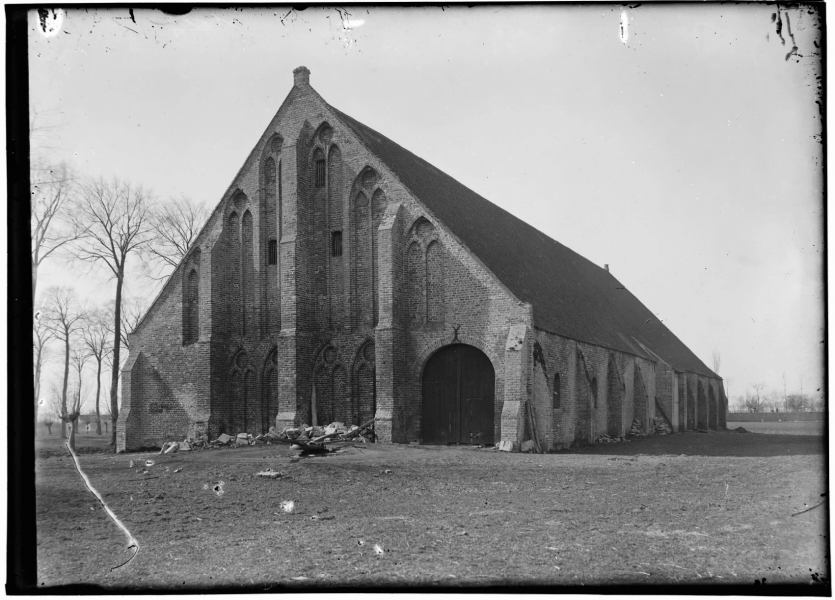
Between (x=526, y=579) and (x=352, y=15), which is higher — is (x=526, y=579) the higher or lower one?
the lower one

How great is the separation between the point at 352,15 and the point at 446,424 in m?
14.5

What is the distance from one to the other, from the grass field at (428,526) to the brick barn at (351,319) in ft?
19.9

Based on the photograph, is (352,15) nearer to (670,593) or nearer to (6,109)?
(6,109)

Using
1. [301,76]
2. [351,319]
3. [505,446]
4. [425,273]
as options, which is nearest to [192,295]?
[351,319]

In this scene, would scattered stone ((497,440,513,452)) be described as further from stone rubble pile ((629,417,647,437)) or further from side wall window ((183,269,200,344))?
stone rubble pile ((629,417,647,437))

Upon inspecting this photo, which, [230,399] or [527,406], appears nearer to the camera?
[527,406]

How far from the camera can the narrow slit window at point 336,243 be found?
25.4m

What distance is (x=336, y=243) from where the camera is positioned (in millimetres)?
25516

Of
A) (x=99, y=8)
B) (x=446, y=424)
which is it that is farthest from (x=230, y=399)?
(x=99, y=8)

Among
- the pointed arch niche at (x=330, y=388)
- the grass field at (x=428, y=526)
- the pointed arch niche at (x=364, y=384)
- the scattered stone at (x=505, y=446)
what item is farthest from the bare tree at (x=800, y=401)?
the pointed arch niche at (x=330, y=388)

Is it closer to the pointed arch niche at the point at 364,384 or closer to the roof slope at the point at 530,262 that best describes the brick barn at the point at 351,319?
the pointed arch niche at the point at 364,384

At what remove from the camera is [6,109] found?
10.3 metres

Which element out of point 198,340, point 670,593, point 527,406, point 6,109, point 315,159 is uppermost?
point 315,159

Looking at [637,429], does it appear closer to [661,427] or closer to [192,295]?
[661,427]
